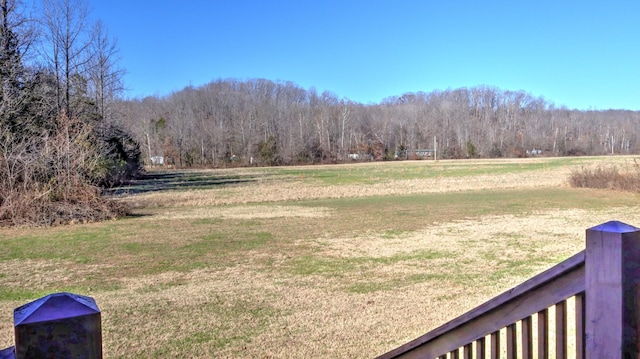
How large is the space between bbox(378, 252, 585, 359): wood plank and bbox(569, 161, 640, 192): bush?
2595 centimetres

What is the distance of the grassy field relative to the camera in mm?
5430

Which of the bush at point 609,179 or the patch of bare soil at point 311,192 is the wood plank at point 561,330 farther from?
the bush at point 609,179

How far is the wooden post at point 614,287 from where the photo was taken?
1281 mm

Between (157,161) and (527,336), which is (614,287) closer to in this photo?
(527,336)

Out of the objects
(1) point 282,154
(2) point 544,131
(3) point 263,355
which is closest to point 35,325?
(3) point 263,355

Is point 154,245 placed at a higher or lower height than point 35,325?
lower

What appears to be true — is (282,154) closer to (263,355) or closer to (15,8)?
(15,8)

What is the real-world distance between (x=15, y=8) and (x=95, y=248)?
12307 mm

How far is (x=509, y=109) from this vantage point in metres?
117

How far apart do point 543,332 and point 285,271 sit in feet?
23.5

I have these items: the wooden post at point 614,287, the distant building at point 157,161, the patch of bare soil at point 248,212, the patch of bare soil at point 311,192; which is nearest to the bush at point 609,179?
the patch of bare soil at point 311,192

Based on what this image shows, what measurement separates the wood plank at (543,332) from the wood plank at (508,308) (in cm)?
4

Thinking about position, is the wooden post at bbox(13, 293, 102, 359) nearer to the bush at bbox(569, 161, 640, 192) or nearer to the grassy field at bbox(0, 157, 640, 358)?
the grassy field at bbox(0, 157, 640, 358)

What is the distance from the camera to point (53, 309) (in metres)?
0.93
